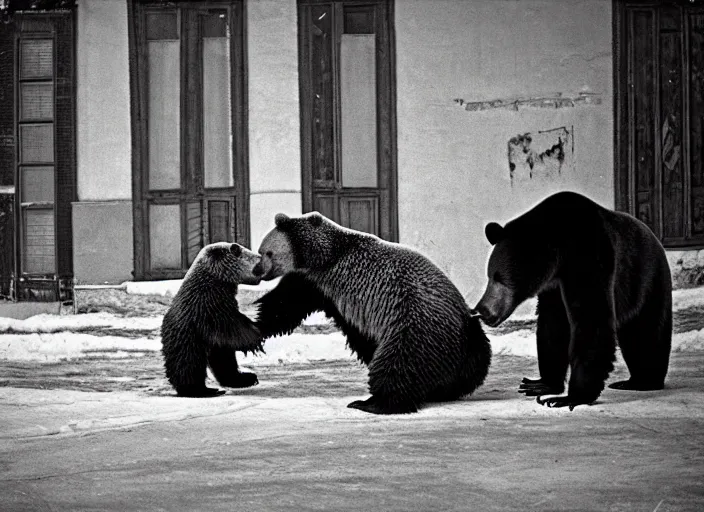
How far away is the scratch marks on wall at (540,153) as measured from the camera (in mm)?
7668

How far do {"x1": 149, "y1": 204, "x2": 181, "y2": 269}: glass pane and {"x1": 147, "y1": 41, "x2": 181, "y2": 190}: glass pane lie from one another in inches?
7.7

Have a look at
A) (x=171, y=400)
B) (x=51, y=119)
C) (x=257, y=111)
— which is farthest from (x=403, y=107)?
(x=171, y=400)

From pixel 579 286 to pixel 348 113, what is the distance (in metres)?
3.49

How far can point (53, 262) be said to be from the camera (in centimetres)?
798

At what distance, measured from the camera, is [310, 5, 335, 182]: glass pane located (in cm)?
774

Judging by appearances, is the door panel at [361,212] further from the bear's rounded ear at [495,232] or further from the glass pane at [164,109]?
the bear's rounded ear at [495,232]

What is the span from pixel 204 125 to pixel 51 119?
1.16 metres

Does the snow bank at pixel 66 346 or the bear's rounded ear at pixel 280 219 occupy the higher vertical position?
the bear's rounded ear at pixel 280 219

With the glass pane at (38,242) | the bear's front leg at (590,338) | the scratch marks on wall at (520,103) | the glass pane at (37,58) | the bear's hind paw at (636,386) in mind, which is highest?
the glass pane at (37,58)

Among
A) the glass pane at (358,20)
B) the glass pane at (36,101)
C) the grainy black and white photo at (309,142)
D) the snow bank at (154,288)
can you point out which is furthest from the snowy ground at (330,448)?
the glass pane at (358,20)

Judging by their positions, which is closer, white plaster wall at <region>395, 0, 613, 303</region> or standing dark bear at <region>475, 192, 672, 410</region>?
standing dark bear at <region>475, 192, 672, 410</region>

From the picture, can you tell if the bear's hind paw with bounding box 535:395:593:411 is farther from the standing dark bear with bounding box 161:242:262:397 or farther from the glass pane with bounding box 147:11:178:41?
the glass pane with bounding box 147:11:178:41

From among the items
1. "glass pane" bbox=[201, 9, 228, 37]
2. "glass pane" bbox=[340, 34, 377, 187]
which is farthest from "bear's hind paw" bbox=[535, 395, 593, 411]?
"glass pane" bbox=[201, 9, 228, 37]

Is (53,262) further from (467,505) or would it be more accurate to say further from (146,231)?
(467,505)
